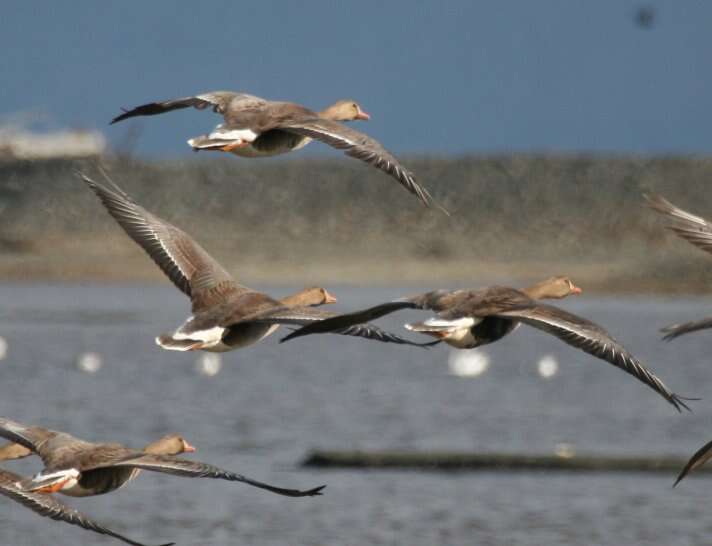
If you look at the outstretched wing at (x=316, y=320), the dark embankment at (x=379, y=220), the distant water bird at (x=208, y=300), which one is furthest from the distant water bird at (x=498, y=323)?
the dark embankment at (x=379, y=220)

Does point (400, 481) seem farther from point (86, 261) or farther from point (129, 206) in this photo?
point (86, 261)

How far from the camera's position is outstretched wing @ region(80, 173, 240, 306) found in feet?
43.6

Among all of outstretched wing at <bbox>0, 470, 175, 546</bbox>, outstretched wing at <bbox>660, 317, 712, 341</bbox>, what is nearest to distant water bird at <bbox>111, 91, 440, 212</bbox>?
outstretched wing at <bbox>660, 317, 712, 341</bbox>

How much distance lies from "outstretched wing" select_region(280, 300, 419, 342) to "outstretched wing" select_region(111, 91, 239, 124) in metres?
2.11

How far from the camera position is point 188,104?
1215cm

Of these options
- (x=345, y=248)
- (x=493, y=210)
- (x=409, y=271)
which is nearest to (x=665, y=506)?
(x=409, y=271)

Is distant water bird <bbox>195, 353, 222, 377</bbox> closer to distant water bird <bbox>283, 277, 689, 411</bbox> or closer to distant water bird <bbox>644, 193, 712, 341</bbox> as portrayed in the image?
distant water bird <bbox>644, 193, 712, 341</bbox>

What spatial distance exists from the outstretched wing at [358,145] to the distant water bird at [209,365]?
3180 cm

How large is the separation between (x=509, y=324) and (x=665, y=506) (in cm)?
1159

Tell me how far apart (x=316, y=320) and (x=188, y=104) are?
2.24m

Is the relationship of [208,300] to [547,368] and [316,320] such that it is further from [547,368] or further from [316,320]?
[547,368]

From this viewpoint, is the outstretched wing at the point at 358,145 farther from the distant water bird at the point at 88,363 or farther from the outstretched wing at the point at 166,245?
the distant water bird at the point at 88,363

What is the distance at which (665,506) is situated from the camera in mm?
23016

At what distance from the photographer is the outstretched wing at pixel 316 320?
10.4 metres
